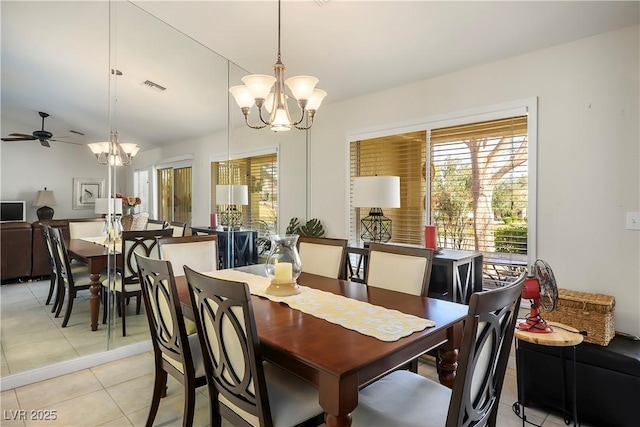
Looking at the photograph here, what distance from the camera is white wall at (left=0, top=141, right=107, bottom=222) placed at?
2361mm

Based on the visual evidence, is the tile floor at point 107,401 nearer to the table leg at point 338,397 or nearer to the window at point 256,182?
the table leg at point 338,397

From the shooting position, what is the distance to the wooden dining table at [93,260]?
2752 millimetres

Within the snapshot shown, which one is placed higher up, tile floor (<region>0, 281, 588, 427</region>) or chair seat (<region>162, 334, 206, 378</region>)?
chair seat (<region>162, 334, 206, 378</region>)

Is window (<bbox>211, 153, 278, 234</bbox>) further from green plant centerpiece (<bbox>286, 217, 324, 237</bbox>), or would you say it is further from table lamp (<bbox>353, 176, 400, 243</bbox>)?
table lamp (<bbox>353, 176, 400, 243</bbox>)

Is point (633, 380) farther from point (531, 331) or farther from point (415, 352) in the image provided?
point (415, 352)

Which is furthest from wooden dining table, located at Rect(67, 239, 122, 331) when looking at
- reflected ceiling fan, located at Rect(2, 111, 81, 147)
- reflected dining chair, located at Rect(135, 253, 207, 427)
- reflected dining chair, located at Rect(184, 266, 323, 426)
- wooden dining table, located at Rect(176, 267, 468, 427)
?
reflected dining chair, located at Rect(184, 266, 323, 426)

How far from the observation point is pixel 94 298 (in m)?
2.77

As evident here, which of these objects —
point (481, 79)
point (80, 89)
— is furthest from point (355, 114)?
point (80, 89)

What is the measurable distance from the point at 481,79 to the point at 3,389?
4.16m

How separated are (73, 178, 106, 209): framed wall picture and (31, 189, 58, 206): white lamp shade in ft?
0.44

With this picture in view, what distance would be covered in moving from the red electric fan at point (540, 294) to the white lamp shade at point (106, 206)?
2.94 m

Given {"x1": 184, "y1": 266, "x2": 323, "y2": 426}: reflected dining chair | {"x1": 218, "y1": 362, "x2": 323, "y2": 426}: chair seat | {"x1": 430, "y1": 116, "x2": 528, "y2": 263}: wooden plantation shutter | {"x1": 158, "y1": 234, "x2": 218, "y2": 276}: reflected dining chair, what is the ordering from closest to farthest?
1. {"x1": 184, "y1": 266, "x2": 323, "y2": 426}: reflected dining chair
2. {"x1": 218, "y1": 362, "x2": 323, "y2": 426}: chair seat
3. {"x1": 158, "y1": 234, "x2": 218, "y2": 276}: reflected dining chair
4. {"x1": 430, "y1": 116, "x2": 528, "y2": 263}: wooden plantation shutter

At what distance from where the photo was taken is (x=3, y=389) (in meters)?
2.31

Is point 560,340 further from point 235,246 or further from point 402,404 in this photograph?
point 235,246
